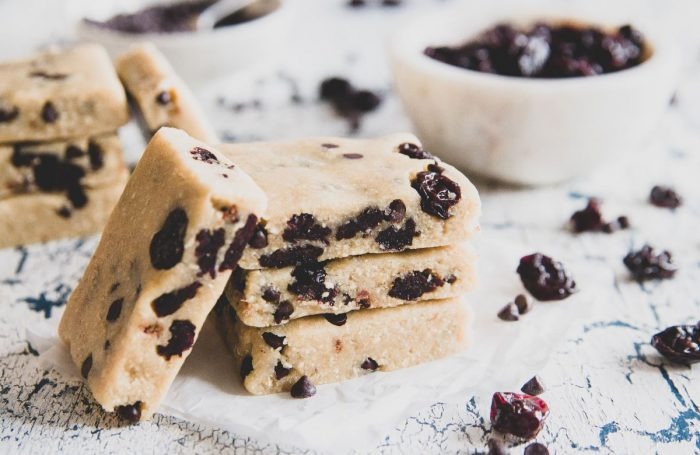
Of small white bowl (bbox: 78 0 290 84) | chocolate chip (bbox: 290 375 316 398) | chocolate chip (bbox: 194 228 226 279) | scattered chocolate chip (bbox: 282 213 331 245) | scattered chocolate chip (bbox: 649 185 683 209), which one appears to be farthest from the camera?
small white bowl (bbox: 78 0 290 84)

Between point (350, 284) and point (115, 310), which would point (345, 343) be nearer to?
point (350, 284)

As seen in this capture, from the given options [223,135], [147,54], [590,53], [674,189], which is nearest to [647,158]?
[674,189]

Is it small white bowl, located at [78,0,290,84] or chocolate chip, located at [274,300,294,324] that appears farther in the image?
small white bowl, located at [78,0,290,84]

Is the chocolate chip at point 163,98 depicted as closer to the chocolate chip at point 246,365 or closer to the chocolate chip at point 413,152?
the chocolate chip at point 413,152

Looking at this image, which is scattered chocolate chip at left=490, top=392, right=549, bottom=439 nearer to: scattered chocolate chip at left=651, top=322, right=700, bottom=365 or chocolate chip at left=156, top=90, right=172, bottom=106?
scattered chocolate chip at left=651, top=322, right=700, bottom=365

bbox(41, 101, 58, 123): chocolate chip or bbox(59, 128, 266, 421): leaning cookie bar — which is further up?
bbox(59, 128, 266, 421): leaning cookie bar

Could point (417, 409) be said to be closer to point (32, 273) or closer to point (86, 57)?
point (32, 273)

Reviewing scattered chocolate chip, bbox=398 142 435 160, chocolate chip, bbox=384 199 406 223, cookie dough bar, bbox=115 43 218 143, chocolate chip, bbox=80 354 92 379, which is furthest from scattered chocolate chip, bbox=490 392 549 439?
cookie dough bar, bbox=115 43 218 143
